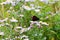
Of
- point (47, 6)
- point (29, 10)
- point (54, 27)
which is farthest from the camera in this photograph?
point (47, 6)

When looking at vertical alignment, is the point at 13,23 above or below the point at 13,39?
above

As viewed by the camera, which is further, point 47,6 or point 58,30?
point 47,6

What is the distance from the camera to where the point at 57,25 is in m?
1.43

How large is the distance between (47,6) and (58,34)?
280 millimetres

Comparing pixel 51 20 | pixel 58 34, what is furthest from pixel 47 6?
pixel 58 34

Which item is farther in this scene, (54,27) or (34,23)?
(54,27)

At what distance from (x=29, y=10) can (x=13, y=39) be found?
0.80ft

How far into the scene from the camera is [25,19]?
1.41m

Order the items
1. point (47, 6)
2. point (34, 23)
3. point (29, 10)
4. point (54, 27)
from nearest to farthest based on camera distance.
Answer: point (34, 23) < point (29, 10) < point (54, 27) < point (47, 6)

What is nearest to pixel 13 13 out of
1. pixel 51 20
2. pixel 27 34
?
pixel 27 34

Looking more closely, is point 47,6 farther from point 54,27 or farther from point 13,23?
point 13,23

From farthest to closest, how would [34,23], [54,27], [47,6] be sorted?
[47,6] → [54,27] → [34,23]

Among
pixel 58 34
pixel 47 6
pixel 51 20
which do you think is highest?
pixel 47 6

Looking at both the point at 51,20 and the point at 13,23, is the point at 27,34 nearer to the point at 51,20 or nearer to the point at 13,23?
the point at 13,23
